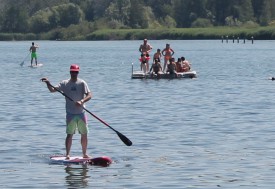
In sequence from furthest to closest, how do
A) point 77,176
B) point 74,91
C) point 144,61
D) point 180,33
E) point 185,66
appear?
point 180,33
point 185,66
point 144,61
point 74,91
point 77,176

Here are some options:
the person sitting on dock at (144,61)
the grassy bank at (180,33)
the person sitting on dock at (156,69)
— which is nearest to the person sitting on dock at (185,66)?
the person sitting on dock at (156,69)

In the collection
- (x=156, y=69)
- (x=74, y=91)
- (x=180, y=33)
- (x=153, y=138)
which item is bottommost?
(x=180, y=33)

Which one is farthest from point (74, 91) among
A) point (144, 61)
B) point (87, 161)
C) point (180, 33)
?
point (180, 33)

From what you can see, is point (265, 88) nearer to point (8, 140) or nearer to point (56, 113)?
point (56, 113)

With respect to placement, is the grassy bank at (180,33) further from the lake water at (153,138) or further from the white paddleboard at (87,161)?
the white paddleboard at (87,161)

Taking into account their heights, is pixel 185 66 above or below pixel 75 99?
below

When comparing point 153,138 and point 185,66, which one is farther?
point 185,66

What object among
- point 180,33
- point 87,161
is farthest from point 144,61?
point 180,33

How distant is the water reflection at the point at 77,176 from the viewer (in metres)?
19.3

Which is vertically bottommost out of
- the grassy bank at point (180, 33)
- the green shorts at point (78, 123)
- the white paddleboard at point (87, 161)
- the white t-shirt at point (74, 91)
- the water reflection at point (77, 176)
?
the grassy bank at point (180, 33)

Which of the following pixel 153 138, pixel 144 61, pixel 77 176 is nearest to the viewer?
pixel 77 176

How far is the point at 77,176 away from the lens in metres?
20.2

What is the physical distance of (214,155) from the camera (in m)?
22.7

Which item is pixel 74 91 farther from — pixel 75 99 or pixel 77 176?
pixel 77 176
